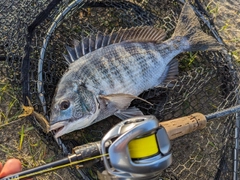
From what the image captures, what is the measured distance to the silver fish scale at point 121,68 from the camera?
2.56m

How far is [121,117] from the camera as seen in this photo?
2670mm

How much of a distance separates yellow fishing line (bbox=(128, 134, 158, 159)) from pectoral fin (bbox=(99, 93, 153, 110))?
1.90ft

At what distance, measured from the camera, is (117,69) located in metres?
2.61

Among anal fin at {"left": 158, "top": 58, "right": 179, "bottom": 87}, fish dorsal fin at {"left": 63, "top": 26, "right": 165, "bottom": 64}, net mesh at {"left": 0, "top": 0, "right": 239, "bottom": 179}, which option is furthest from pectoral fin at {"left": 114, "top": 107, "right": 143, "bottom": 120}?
fish dorsal fin at {"left": 63, "top": 26, "right": 165, "bottom": 64}

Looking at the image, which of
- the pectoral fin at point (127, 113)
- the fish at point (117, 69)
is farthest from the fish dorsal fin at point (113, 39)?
the pectoral fin at point (127, 113)

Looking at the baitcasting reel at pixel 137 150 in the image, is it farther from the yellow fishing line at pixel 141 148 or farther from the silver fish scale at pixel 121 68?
the silver fish scale at pixel 121 68

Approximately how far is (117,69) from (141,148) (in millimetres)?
826

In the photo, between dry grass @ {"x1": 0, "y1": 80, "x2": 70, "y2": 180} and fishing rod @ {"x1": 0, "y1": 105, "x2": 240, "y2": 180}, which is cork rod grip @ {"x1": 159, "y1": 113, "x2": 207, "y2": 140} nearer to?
fishing rod @ {"x1": 0, "y1": 105, "x2": 240, "y2": 180}

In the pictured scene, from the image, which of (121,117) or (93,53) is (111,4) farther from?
(121,117)

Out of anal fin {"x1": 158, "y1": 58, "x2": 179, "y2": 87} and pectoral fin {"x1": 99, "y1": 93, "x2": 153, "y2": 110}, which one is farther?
anal fin {"x1": 158, "y1": 58, "x2": 179, "y2": 87}

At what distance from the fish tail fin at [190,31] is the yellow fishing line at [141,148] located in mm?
1144

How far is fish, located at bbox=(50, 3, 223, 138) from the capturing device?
249 centimetres

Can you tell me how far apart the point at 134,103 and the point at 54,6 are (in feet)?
3.19

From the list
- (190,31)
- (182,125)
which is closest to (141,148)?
(182,125)
